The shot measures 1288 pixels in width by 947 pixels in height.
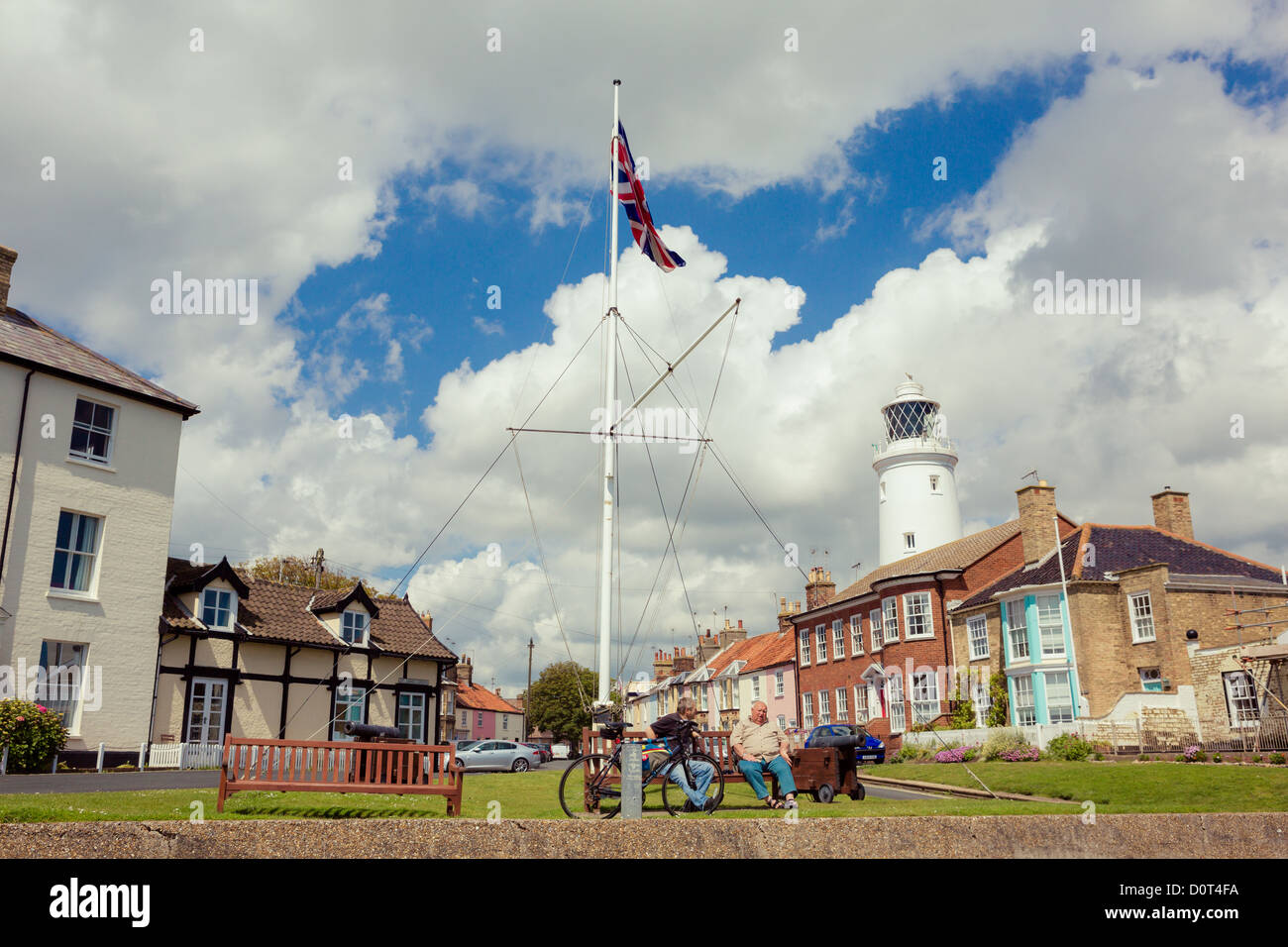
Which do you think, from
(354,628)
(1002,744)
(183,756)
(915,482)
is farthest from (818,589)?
(183,756)

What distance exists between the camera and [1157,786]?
16359 mm

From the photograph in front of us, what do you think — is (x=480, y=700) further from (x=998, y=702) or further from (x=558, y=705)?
(x=998, y=702)

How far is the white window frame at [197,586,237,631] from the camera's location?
26875 mm

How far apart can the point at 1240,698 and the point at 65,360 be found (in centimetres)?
3526

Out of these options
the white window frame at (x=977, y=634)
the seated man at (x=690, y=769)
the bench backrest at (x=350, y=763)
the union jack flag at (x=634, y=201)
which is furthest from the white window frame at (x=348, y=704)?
the white window frame at (x=977, y=634)

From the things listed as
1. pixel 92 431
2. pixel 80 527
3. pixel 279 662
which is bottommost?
pixel 279 662

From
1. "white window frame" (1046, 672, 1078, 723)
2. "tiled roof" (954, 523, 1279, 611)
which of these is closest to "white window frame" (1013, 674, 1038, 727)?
"white window frame" (1046, 672, 1078, 723)

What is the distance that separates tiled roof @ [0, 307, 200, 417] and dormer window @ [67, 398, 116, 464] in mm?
617

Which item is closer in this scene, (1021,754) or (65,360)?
(65,360)

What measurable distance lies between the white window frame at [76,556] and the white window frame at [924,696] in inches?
1198

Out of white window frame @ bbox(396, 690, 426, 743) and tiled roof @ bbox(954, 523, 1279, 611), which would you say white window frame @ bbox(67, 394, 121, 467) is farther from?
tiled roof @ bbox(954, 523, 1279, 611)

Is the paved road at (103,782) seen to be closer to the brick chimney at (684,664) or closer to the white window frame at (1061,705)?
the white window frame at (1061,705)
